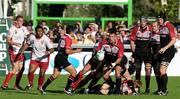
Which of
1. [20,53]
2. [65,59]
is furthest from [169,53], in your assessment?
[20,53]

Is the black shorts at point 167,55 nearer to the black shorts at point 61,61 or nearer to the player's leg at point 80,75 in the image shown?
the player's leg at point 80,75

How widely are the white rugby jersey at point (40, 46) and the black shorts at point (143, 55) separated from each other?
7.54 feet

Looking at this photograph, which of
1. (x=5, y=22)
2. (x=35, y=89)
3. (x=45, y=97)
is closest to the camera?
(x=45, y=97)

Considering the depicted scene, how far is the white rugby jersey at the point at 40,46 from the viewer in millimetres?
19234

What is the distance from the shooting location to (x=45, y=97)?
17906 millimetres

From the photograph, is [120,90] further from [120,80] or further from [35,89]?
[35,89]

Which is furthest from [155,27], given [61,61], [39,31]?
[39,31]

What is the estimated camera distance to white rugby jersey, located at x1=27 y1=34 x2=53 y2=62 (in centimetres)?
1923

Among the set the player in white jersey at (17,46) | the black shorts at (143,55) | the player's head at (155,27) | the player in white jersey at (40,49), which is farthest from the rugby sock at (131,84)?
the player in white jersey at (17,46)

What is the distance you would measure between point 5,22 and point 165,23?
8.37m

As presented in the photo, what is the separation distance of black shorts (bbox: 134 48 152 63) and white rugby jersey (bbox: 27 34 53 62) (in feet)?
7.54

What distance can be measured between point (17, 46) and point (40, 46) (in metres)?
1.57

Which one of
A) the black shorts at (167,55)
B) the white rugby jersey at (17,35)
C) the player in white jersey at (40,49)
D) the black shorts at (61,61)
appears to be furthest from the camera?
the white rugby jersey at (17,35)

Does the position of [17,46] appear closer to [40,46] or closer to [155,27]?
[40,46]
